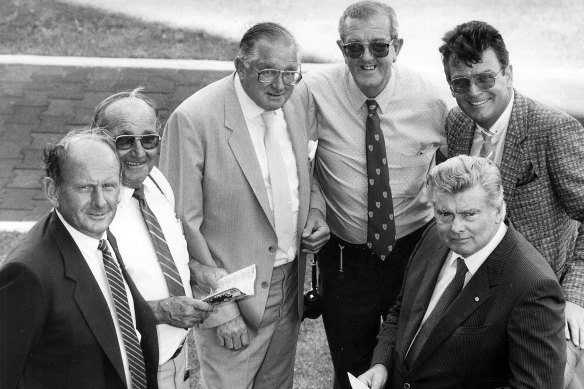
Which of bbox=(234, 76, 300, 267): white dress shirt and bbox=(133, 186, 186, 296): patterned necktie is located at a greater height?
→ bbox=(234, 76, 300, 267): white dress shirt

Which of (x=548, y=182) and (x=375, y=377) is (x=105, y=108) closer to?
(x=375, y=377)

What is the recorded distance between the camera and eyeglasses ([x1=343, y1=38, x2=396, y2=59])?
446 cm

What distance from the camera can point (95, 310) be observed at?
3.23m

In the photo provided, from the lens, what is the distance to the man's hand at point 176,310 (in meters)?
3.79

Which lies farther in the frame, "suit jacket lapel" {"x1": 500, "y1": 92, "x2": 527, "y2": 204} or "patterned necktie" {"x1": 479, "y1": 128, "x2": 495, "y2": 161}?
"patterned necktie" {"x1": 479, "y1": 128, "x2": 495, "y2": 161}

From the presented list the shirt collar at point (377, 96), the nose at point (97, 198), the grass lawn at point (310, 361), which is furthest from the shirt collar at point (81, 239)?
the grass lawn at point (310, 361)

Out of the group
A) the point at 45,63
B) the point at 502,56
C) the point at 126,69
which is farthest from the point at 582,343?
the point at 45,63

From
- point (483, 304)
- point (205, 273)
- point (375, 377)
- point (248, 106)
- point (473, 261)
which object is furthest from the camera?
point (248, 106)

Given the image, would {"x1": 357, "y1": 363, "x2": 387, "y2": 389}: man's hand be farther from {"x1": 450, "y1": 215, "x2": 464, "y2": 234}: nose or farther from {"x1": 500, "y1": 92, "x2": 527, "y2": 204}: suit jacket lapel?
{"x1": 500, "y1": 92, "x2": 527, "y2": 204}: suit jacket lapel

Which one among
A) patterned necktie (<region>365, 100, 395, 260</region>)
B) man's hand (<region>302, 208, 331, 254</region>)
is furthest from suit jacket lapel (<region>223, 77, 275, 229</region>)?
patterned necktie (<region>365, 100, 395, 260</region>)

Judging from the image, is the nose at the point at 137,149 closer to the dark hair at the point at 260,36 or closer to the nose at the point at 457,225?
the dark hair at the point at 260,36

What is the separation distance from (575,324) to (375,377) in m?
0.97

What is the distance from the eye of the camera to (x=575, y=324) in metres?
3.87

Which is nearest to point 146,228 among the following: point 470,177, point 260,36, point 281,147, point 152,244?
point 152,244
